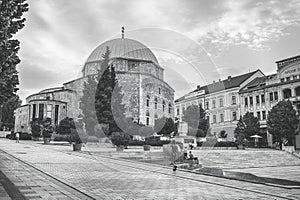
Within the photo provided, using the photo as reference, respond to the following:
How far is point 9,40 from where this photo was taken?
12922 mm

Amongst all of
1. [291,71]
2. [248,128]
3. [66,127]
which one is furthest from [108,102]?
[291,71]

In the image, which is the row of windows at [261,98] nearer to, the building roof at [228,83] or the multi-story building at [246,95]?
the multi-story building at [246,95]

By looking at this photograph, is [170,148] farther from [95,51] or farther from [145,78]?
[95,51]

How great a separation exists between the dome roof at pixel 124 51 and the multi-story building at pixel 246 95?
1221cm

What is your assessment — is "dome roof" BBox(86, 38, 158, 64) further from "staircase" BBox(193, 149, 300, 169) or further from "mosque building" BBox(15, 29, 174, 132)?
"staircase" BBox(193, 149, 300, 169)

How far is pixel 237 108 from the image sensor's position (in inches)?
2175

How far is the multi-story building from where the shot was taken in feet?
153

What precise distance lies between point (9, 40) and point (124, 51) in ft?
178

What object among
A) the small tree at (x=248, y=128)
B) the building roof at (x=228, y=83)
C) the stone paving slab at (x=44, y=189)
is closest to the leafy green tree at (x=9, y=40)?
the stone paving slab at (x=44, y=189)

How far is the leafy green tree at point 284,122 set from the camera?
40.6 meters

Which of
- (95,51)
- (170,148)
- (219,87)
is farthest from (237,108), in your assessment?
(170,148)

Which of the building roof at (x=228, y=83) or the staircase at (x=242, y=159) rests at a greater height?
the building roof at (x=228, y=83)

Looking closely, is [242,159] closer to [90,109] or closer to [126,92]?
[90,109]

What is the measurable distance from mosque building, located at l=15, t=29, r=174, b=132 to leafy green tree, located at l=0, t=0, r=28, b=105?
46.7m
